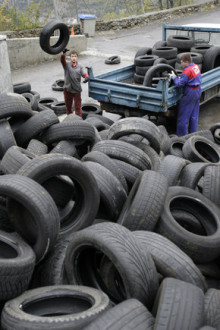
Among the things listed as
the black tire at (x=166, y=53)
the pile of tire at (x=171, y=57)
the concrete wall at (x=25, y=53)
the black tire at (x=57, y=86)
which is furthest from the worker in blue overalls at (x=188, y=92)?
the concrete wall at (x=25, y=53)

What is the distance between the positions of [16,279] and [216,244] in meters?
2.18

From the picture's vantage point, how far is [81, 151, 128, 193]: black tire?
196 inches

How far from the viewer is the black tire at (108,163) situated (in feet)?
16.4

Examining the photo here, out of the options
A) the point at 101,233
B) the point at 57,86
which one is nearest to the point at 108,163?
the point at 101,233

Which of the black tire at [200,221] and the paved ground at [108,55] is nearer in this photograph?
the black tire at [200,221]

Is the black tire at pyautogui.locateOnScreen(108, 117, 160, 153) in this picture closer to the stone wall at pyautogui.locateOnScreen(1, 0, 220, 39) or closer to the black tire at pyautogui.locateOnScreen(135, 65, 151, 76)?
the black tire at pyautogui.locateOnScreen(135, 65, 151, 76)

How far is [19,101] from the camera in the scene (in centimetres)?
603

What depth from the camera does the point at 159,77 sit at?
30.2ft

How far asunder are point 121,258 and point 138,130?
3.23 meters

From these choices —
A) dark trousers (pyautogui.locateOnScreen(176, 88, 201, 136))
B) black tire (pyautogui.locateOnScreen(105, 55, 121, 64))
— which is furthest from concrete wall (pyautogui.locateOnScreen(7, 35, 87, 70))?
dark trousers (pyautogui.locateOnScreen(176, 88, 201, 136))

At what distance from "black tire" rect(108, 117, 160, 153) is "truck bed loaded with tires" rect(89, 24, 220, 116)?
2083mm

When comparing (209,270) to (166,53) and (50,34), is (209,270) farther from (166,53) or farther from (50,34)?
(50,34)

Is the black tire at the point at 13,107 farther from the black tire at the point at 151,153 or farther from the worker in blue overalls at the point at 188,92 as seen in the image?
the worker in blue overalls at the point at 188,92

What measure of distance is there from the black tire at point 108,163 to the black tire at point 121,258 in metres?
1.44
